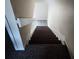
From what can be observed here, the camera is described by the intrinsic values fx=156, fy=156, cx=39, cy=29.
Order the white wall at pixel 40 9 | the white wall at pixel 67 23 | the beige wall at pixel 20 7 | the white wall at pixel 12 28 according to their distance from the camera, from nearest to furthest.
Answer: the white wall at pixel 12 28 → the beige wall at pixel 20 7 → the white wall at pixel 67 23 → the white wall at pixel 40 9

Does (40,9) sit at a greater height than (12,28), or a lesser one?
lesser

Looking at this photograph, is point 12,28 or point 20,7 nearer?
point 12,28

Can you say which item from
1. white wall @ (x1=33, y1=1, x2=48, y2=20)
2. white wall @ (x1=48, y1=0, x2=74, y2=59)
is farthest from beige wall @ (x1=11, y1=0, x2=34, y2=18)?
white wall @ (x1=33, y1=1, x2=48, y2=20)

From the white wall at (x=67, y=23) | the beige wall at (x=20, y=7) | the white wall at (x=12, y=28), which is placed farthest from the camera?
the white wall at (x=67, y=23)

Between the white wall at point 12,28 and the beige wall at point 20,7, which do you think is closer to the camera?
the white wall at point 12,28

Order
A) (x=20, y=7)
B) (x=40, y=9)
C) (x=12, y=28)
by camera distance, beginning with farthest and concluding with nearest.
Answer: (x=40, y=9) → (x=20, y=7) → (x=12, y=28)

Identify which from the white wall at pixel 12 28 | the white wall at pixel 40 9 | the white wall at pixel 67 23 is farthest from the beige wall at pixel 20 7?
the white wall at pixel 40 9

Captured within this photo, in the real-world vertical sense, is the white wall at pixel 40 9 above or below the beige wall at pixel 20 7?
below

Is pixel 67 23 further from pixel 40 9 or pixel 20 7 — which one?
pixel 40 9

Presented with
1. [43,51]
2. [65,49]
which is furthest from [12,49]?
[65,49]

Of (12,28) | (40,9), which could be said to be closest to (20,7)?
(12,28)

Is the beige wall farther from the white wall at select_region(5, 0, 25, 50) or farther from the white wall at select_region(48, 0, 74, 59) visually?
the white wall at select_region(48, 0, 74, 59)

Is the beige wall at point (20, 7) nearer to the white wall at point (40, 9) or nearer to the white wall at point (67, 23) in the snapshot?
the white wall at point (67, 23)
